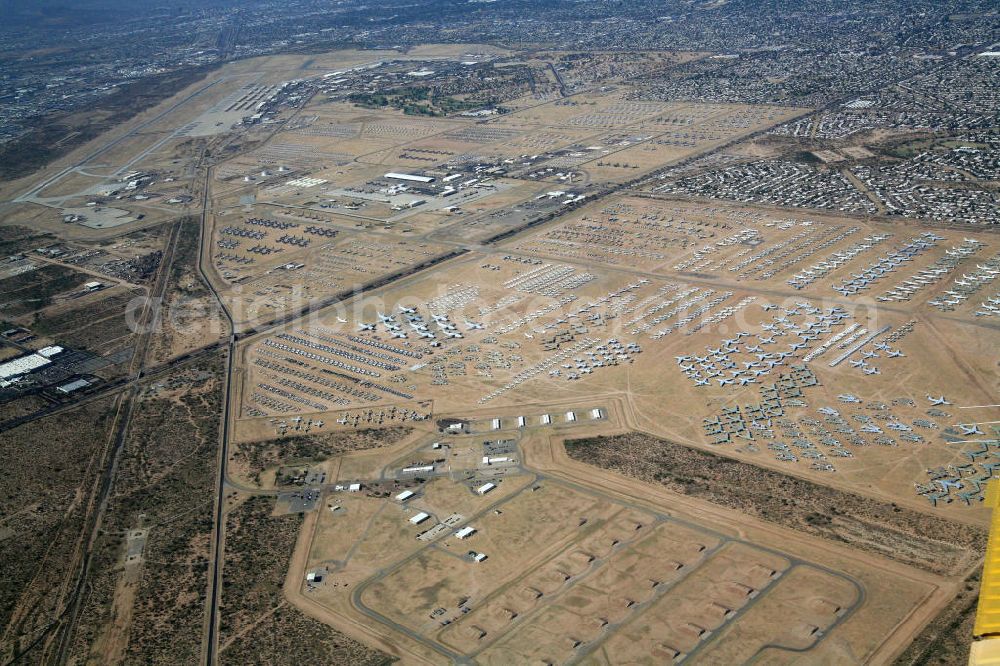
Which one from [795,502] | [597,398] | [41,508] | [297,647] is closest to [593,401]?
[597,398]

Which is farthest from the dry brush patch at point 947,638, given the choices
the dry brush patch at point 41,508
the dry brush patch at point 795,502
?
the dry brush patch at point 41,508

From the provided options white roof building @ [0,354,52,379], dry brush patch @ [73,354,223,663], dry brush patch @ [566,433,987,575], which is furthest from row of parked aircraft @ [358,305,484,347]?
white roof building @ [0,354,52,379]

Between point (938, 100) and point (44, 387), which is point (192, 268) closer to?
point (44, 387)

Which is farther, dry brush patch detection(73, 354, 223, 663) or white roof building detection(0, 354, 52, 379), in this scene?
white roof building detection(0, 354, 52, 379)

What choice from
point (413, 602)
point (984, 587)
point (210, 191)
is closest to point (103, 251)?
point (210, 191)

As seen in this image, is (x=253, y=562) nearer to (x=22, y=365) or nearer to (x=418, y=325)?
(x=418, y=325)

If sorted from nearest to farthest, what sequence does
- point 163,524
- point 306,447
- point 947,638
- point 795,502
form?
point 947,638 < point 795,502 < point 163,524 < point 306,447

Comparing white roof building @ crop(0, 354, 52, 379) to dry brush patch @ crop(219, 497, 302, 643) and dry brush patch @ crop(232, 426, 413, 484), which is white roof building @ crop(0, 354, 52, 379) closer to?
dry brush patch @ crop(232, 426, 413, 484)
